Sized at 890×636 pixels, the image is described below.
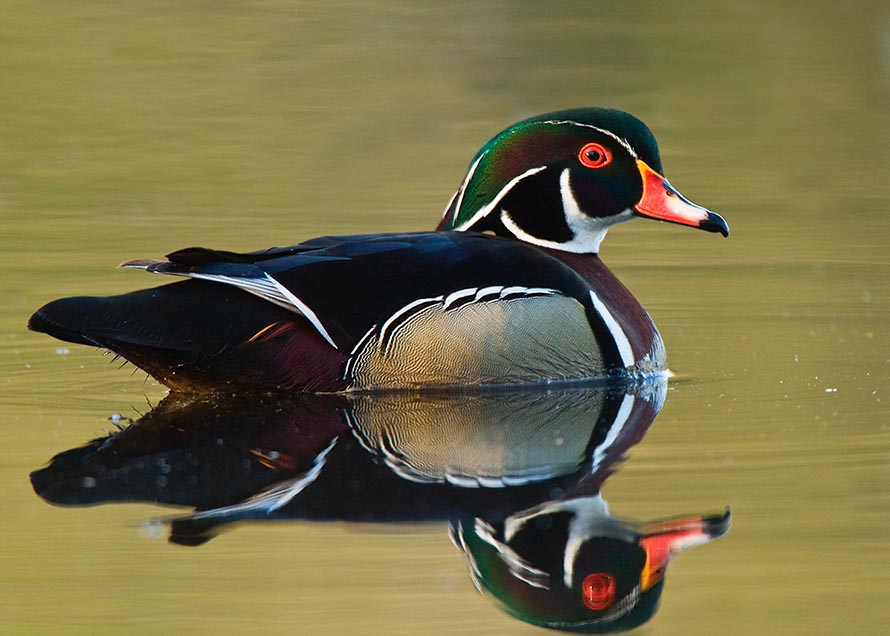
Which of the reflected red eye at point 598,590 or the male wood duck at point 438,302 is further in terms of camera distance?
the male wood duck at point 438,302

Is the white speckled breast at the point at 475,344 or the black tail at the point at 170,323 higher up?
the black tail at the point at 170,323

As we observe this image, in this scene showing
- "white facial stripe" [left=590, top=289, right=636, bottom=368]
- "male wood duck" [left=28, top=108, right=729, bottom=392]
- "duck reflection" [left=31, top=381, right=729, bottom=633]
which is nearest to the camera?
"duck reflection" [left=31, top=381, right=729, bottom=633]

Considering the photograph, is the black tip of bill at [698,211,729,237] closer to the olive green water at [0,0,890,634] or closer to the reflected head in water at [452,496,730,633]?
the olive green water at [0,0,890,634]

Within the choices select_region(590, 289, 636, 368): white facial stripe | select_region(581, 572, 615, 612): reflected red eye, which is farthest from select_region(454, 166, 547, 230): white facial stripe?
select_region(581, 572, 615, 612): reflected red eye

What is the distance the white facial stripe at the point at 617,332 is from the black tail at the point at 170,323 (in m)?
1.50

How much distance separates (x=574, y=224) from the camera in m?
8.70

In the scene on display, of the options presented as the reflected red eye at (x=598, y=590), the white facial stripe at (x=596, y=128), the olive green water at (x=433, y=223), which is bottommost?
the olive green water at (x=433, y=223)

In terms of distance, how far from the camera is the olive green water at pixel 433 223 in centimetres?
519

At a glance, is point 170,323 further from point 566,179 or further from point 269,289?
point 566,179

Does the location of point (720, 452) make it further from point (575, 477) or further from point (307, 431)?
Answer: point (307, 431)

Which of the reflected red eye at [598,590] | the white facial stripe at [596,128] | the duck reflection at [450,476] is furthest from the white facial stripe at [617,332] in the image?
the reflected red eye at [598,590]

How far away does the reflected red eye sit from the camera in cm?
510

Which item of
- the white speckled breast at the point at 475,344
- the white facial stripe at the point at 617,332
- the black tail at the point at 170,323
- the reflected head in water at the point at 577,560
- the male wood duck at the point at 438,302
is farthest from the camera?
the white facial stripe at the point at 617,332

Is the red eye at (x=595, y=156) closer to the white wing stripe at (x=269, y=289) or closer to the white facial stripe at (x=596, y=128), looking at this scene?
the white facial stripe at (x=596, y=128)
